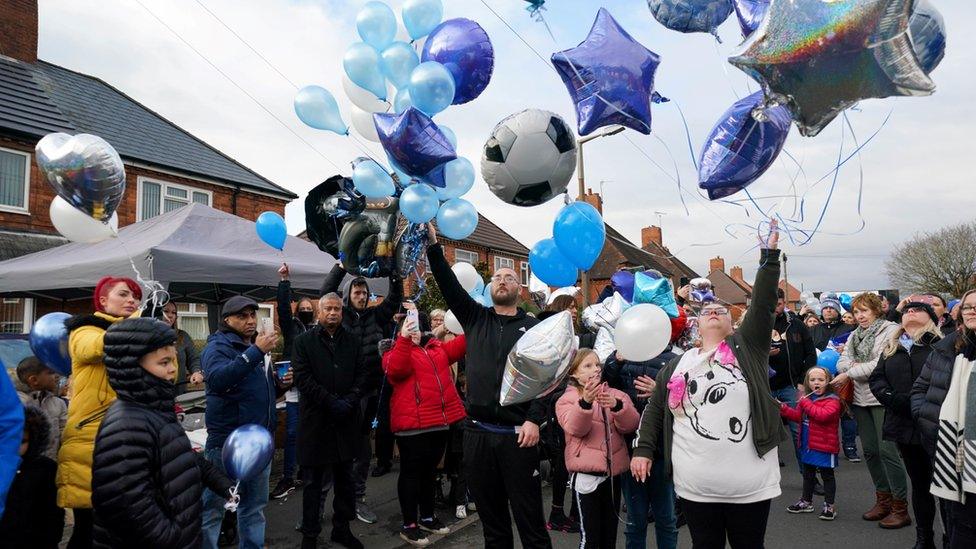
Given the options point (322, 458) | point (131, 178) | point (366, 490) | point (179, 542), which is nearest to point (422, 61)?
point (322, 458)

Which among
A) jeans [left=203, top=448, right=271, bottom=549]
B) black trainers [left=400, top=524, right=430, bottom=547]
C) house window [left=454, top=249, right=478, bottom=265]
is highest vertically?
house window [left=454, top=249, right=478, bottom=265]

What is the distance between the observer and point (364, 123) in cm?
448

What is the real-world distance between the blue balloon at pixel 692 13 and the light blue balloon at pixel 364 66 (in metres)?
1.79

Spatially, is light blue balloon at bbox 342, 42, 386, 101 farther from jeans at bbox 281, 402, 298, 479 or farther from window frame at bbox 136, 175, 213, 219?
window frame at bbox 136, 175, 213, 219

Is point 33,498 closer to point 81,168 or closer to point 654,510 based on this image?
point 81,168

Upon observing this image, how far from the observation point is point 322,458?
4.09 metres

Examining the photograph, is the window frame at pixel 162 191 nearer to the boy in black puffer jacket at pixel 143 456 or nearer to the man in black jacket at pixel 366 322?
the man in black jacket at pixel 366 322

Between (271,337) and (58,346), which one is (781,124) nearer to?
(271,337)

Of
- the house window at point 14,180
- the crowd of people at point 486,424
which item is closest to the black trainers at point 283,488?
the crowd of people at point 486,424

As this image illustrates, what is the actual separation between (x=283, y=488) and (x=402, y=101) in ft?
12.8

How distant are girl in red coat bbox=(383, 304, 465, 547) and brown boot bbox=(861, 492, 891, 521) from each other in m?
3.45

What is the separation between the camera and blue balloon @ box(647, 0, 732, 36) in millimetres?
3158

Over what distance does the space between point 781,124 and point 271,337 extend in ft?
9.64

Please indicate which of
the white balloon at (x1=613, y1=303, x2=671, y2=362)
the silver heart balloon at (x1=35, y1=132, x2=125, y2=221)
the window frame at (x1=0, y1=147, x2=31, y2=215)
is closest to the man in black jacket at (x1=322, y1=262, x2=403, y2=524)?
the silver heart balloon at (x1=35, y1=132, x2=125, y2=221)
